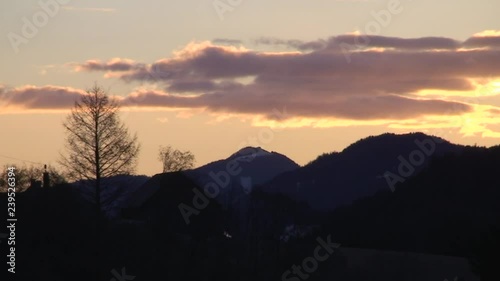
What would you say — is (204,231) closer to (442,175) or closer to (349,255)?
(349,255)

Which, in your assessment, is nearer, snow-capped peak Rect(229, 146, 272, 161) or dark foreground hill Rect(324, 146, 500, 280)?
dark foreground hill Rect(324, 146, 500, 280)

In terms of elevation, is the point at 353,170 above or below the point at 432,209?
above

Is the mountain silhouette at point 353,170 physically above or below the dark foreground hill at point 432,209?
above

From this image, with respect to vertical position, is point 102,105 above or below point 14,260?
above

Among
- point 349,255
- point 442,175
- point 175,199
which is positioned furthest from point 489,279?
point 442,175

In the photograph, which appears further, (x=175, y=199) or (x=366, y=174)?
(x=366, y=174)

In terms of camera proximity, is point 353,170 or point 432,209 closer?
point 432,209

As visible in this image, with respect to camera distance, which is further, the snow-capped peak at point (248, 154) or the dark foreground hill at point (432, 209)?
the snow-capped peak at point (248, 154)

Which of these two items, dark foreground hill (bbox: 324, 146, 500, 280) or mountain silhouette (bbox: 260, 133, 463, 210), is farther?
mountain silhouette (bbox: 260, 133, 463, 210)

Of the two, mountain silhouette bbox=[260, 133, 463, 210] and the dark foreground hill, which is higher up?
mountain silhouette bbox=[260, 133, 463, 210]

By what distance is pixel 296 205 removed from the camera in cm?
7781

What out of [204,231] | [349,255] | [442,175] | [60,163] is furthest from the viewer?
[442,175]

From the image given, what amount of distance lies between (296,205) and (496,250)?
134ft

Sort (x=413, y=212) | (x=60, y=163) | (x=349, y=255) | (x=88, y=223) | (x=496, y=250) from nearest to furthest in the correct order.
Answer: (x=496, y=250), (x=88, y=223), (x=60, y=163), (x=349, y=255), (x=413, y=212)
